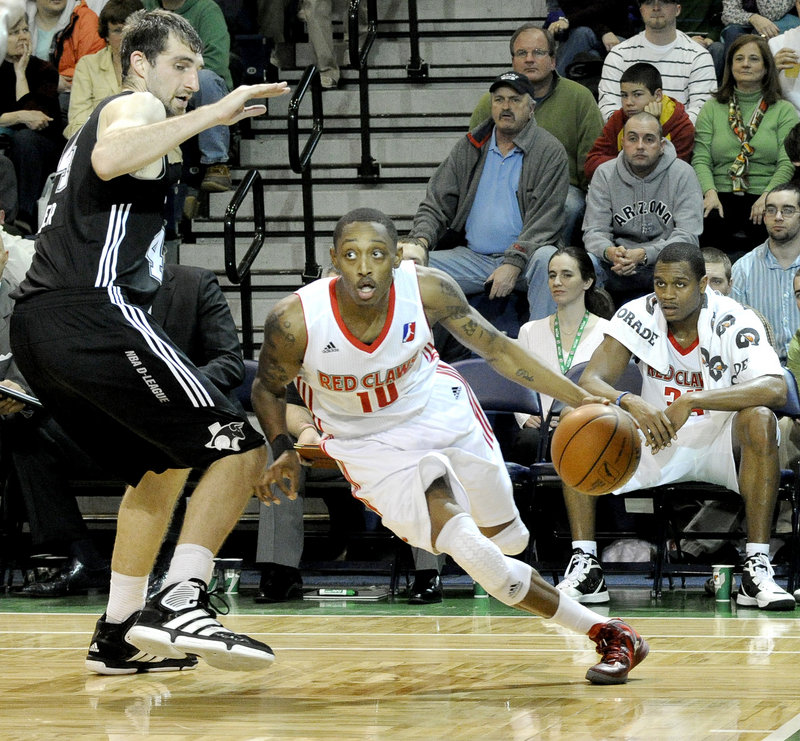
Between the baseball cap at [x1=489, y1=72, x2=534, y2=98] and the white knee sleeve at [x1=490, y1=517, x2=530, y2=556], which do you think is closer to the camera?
the white knee sleeve at [x1=490, y1=517, x2=530, y2=556]

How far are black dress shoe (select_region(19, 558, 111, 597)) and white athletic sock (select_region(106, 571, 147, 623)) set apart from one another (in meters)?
2.36

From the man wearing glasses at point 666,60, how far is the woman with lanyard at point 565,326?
1962 mm

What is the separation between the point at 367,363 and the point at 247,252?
3994 mm

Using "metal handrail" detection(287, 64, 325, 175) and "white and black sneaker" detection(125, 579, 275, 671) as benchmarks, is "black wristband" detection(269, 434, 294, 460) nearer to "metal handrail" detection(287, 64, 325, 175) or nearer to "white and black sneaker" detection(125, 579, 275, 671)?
"white and black sneaker" detection(125, 579, 275, 671)

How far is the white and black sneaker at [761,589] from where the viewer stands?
18.5 feet

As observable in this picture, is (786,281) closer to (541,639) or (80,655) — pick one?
(541,639)

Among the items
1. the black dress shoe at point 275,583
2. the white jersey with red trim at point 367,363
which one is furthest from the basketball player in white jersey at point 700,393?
the white jersey with red trim at point 367,363

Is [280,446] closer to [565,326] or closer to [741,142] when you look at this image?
[565,326]

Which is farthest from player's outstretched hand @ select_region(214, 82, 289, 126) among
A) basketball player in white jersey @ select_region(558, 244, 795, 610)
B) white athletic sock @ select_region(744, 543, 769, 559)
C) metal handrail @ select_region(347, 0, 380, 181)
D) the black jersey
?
metal handrail @ select_region(347, 0, 380, 181)

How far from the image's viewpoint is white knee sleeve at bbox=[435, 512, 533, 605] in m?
3.73

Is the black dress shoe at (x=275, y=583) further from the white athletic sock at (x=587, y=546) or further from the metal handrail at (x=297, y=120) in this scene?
the metal handrail at (x=297, y=120)

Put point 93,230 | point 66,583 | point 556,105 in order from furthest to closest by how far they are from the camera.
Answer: point 556,105, point 66,583, point 93,230

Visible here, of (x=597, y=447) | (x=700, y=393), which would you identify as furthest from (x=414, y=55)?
(x=597, y=447)

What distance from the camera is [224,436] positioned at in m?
3.75
